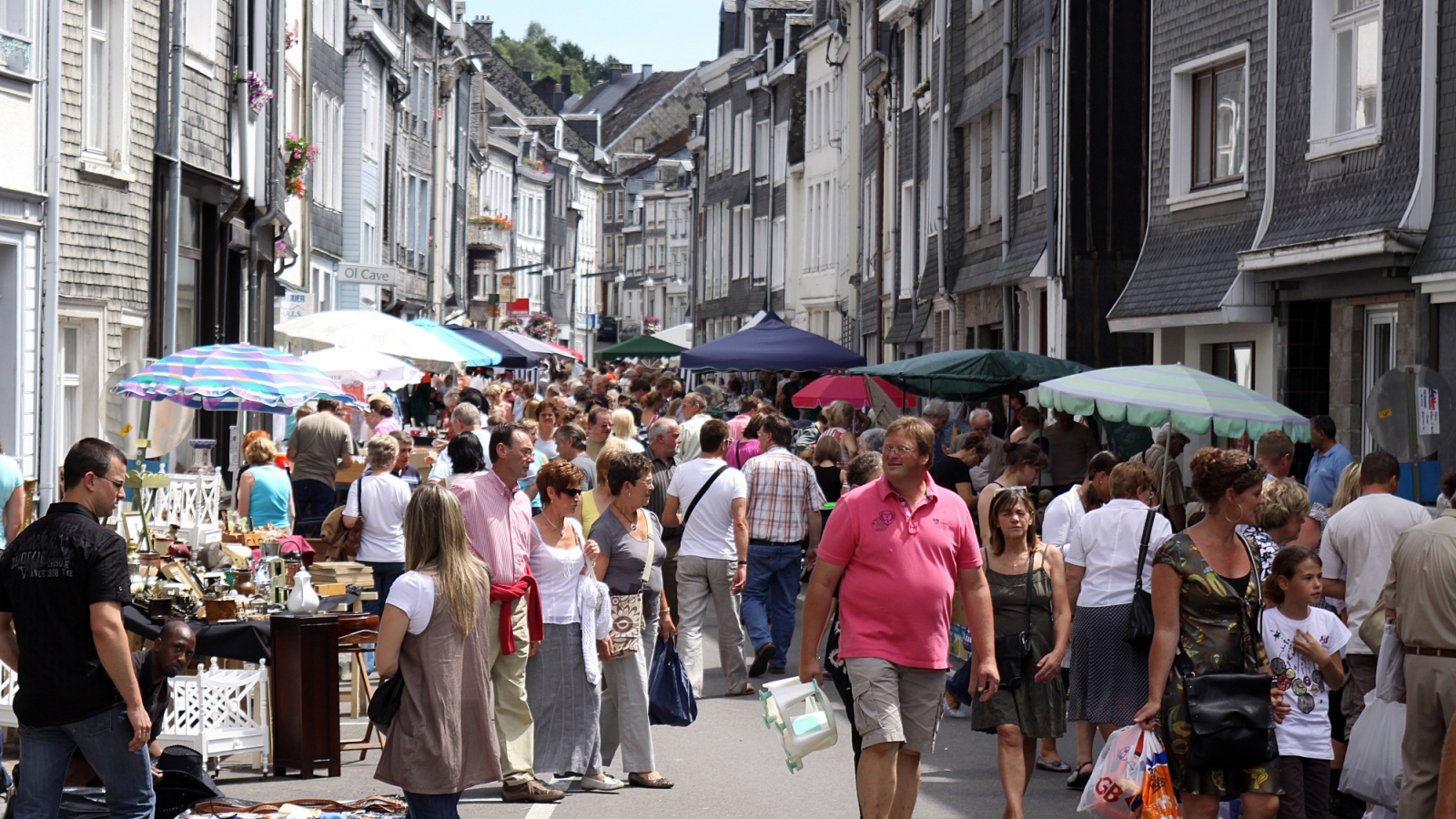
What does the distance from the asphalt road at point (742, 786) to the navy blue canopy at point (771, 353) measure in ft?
40.5

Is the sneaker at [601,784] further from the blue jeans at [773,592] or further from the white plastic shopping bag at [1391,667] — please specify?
the white plastic shopping bag at [1391,667]

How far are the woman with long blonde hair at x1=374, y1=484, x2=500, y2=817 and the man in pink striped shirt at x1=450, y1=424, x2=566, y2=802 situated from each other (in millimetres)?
1404

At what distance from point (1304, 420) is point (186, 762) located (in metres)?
8.09

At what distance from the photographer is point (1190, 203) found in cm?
1828

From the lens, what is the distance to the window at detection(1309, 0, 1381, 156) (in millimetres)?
14789

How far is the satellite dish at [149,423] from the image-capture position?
1691 centimetres

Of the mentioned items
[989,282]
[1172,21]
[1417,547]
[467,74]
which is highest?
[467,74]

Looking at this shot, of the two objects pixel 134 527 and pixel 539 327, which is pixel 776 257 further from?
pixel 134 527

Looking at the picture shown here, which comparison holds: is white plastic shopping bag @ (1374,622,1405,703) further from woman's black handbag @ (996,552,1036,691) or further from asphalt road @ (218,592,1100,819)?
asphalt road @ (218,592,1100,819)

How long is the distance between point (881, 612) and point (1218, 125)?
40.4 ft

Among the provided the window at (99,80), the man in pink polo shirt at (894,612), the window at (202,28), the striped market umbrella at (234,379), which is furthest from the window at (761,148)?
Result: the man in pink polo shirt at (894,612)

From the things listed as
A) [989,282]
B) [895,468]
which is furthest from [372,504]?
[989,282]

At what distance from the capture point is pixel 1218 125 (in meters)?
18.3

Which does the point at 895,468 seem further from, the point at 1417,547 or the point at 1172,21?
the point at 1172,21
